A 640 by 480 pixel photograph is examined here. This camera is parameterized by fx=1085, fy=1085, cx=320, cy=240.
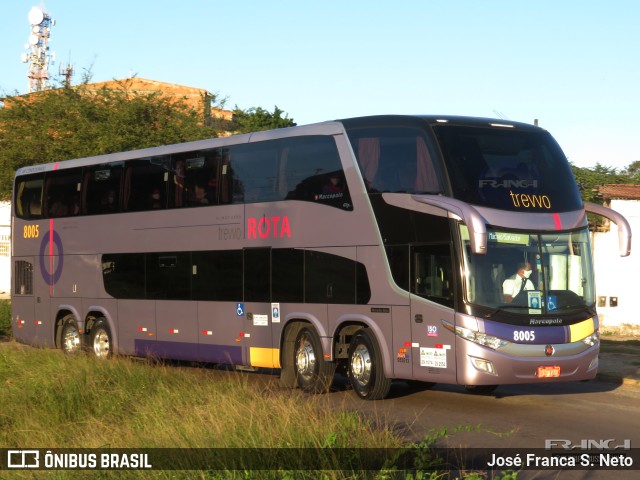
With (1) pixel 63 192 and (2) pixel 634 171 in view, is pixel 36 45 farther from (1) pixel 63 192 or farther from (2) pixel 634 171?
(1) pixel 63 192

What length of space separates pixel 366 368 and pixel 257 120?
4476 cm

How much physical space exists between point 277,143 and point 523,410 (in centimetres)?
640

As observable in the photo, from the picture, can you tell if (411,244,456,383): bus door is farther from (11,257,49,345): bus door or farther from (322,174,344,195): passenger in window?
(11,257,49,345): bus door

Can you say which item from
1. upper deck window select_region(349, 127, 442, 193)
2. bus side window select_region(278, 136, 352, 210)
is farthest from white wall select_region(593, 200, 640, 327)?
upper deck window select_region(349, 127, 442, 193)

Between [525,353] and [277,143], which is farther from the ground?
[277,143]

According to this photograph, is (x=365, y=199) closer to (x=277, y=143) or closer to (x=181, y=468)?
(x=277, y=143)

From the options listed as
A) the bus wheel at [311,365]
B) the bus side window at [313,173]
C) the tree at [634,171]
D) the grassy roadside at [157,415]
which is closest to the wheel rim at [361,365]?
the bus wheel at [311,365]

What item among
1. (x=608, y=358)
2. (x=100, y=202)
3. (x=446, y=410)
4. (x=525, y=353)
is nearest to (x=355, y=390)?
(x=446, y=410)

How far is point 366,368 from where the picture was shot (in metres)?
16.7

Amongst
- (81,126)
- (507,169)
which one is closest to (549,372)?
(507,169)

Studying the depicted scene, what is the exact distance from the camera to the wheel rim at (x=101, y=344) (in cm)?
2364

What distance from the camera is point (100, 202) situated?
2344cm

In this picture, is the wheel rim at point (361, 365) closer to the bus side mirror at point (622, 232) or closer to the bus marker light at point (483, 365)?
the bus marker light at point (483, 365)

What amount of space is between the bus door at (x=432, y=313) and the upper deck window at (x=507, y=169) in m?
1.01
